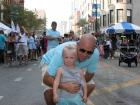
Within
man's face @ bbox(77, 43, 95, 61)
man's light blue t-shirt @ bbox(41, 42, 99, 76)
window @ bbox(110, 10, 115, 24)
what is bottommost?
man's light blue t-shirt @ bbox(41, 42, 99, 76)

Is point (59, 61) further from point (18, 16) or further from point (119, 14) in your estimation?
point (119, 14)

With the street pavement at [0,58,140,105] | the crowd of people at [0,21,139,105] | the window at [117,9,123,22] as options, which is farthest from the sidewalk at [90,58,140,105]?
the window at [117,9,123,22]

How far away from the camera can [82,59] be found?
18.5ft

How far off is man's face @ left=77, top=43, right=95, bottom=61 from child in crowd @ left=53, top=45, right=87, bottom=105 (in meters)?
0.06

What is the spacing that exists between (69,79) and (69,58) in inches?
9.0

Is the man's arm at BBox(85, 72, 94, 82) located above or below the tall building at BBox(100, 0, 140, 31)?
below

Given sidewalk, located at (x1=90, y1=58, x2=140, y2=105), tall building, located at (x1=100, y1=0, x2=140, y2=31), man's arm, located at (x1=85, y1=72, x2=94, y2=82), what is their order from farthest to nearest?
1. tall building, located at (x1=100, y1=0, x2=140, y2=31)
2. sidewalk, located at (x1=90, y1=58, x2=140, y2=105)
3. man's arm, located at (x1=85, y1=72, x2=94, y2=82)

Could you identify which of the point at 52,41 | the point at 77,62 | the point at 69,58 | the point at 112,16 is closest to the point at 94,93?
the point at 52,41

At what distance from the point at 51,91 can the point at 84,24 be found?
114664 mm

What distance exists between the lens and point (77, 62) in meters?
5.66

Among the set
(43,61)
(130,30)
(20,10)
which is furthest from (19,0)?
(43,61)

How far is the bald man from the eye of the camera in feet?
17.8

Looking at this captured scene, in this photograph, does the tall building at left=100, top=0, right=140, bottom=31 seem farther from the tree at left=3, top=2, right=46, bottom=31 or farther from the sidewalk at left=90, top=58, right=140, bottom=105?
the sidewalk at left=90, top=58, right=140, bottom=105

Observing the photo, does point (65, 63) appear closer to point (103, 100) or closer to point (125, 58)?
point (103, 100)
